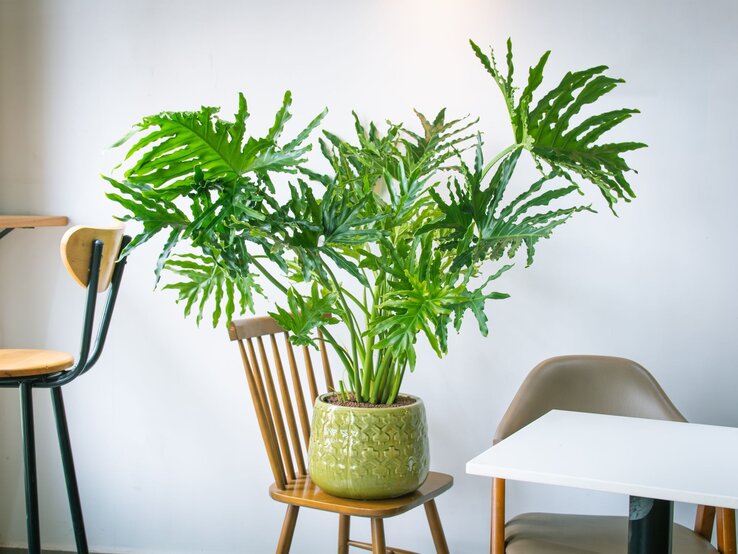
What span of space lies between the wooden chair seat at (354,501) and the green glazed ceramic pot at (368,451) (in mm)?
23

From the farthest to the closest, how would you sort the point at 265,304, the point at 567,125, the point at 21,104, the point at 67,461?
the point at 21,104
the point at 265,304
the point at 67,461
the point at 567,125

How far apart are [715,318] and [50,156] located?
2395mm

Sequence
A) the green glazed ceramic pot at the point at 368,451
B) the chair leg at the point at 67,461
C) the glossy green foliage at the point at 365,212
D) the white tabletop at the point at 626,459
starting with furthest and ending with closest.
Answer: the chair leg at the point at 67,461 < the green glazed ceramic pot at the point at 368,451 < the glossy green foliage at the point at 365,212 < the white tabletop at the point at 626,459

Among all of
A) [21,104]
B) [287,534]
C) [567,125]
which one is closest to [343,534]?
[287,534]

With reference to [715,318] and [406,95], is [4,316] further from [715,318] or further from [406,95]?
[715,318]

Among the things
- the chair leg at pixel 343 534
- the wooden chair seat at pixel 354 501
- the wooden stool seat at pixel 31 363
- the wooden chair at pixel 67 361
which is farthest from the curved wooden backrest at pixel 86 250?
the chair leg at pixel 343 534

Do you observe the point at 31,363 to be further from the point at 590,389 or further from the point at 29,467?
the point at 590,389

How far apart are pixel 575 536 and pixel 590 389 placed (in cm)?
48

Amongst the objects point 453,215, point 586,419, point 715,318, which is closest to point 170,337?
point 453,215

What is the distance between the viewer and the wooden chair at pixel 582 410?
1921 mm

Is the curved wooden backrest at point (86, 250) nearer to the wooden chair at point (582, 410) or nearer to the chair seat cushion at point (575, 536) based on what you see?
the wooden chair at point (582, 410)

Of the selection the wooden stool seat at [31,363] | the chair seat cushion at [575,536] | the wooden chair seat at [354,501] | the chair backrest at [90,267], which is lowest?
the chair seat cushion at [575,536]

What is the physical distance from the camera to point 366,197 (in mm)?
1943

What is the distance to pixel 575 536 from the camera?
2.00 metres
